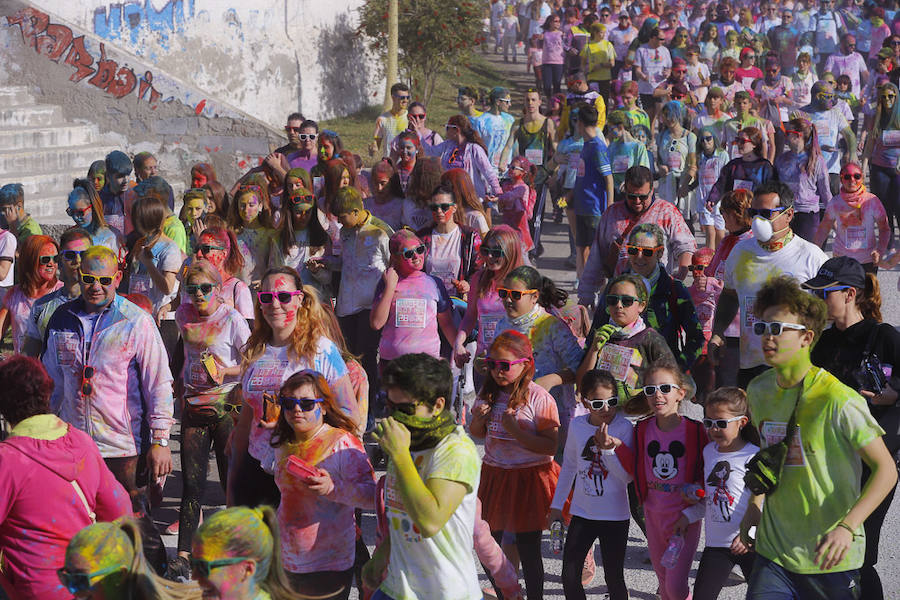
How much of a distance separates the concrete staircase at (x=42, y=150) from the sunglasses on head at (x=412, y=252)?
783 centimetres

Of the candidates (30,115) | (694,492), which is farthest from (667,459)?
(30,115)

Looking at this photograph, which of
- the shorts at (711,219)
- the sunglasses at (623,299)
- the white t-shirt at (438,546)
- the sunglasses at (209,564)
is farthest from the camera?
the shorts at (711,219)

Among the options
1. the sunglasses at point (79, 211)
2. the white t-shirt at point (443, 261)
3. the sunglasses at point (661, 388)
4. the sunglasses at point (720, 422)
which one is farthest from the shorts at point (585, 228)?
the sunglasses at point (720, 422)

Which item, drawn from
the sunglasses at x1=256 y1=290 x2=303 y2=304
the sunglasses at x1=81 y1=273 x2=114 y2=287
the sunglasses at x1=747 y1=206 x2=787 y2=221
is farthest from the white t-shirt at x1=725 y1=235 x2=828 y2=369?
the sunglasses at x1=81 y1=273 x2=114 y2=287

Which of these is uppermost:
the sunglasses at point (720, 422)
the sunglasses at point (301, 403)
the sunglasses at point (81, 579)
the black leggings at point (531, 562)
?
the sunglasses at point (301, 403)

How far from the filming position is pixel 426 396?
15.4ft

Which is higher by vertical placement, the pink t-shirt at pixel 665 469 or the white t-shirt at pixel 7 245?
the white t-shirt at pixel 7 245

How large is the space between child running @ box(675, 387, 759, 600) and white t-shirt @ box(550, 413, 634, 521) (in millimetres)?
308

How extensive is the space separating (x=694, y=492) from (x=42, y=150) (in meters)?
12.4

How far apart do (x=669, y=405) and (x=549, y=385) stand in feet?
3.01

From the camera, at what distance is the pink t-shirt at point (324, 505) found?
16.9 ft

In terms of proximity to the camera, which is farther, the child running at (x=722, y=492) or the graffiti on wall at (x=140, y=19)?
the graffiti on wall at (x=140, y=19)

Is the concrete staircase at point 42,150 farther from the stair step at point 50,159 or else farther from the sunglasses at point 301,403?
the sunglasses at point 301,403

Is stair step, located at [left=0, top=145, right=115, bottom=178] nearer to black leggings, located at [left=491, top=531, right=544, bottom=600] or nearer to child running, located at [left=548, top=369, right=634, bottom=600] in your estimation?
black leggings, located at [left=491, top=531, right=544, bottom=600]
